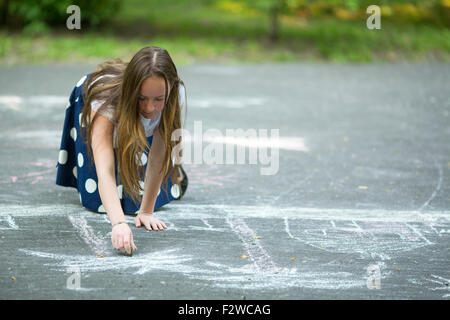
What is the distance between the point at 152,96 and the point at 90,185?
38.1 inches

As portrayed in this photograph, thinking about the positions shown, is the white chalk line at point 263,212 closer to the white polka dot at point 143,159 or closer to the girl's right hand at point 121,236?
the white polka dot at point 143,159

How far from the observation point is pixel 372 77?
10.7 meters

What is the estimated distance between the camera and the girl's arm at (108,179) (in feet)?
10.8

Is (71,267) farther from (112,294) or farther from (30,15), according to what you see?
(30,15)

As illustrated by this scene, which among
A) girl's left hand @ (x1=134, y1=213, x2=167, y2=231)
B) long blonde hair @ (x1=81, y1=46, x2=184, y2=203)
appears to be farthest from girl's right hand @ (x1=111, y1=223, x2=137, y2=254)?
girl's left hand @ (x1=134, y1=213, x2=167, y2=231)

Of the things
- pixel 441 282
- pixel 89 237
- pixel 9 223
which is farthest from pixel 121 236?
pixel 441 282

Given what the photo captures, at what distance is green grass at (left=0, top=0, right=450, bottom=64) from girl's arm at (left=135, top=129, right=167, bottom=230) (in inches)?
316

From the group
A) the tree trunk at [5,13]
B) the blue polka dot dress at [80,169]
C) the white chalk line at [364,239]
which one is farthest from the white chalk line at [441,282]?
the tree trunk at [5,13]

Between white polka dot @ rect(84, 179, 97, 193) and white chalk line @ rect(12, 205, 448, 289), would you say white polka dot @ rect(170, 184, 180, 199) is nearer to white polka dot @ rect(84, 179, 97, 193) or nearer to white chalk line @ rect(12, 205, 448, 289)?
white polka dot @ rect(84, 179, 97, 193)

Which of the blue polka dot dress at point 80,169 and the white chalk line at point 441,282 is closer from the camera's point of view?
the white chalk line at point 441,282

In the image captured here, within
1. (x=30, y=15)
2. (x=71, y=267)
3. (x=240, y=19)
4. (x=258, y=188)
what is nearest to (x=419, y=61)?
(x=240, y=19)

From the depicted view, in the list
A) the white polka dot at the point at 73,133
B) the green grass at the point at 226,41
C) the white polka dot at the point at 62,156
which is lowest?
the white polka dot at the point at 62,156

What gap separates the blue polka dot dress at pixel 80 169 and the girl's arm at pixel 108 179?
39cm
